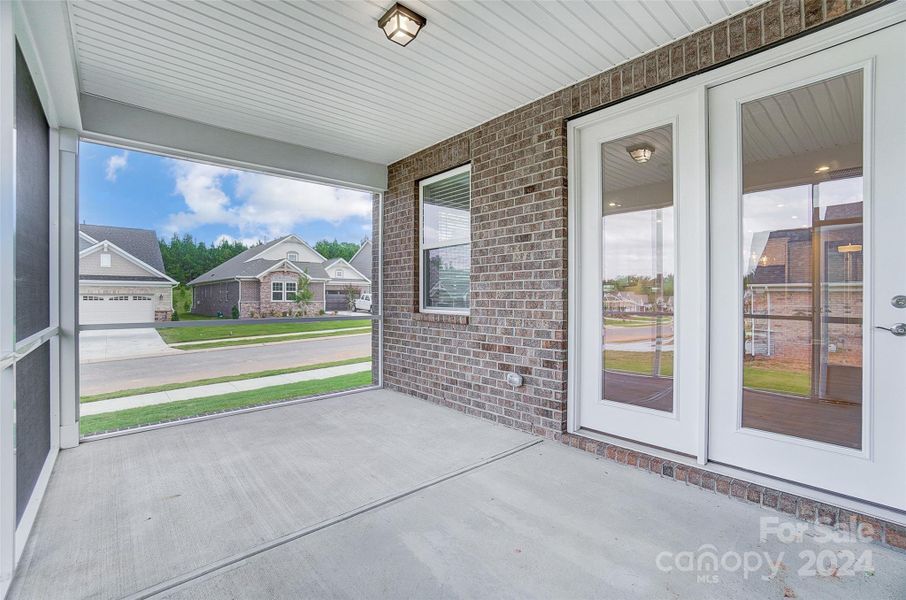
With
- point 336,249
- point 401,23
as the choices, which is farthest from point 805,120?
point 336,249

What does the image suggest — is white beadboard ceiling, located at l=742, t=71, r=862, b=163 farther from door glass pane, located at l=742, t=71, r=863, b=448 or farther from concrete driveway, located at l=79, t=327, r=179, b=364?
concrete driveway, located at l=79, t=327, r=179, b=364

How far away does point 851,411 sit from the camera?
2246 millimetres

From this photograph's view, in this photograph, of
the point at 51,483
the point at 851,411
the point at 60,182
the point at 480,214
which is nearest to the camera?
the point at 851,411

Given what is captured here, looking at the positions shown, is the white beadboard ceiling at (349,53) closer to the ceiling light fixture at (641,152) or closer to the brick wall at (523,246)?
the brick wall at (523,246)

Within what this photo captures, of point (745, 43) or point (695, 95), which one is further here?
point (695, 95)

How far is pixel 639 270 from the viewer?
316 cm

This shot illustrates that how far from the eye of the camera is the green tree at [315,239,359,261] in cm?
507

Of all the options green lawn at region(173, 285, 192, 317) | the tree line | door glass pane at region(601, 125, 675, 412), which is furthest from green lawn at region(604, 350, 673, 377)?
green lawn at region(173, 285, 192, 317)

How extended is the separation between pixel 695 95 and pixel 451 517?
3173 mm

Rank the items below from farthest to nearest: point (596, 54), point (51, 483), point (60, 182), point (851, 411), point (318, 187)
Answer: point (318, 187) < point (60, 182) < point (596, 54) < point (51, 483) < point (851, 411)

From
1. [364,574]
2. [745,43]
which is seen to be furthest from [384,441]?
[745,43]

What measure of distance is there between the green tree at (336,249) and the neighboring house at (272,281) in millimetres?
67

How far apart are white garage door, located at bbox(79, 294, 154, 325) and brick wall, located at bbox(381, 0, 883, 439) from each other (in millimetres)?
2785

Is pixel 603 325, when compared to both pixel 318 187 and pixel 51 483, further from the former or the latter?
pixel 51 483
